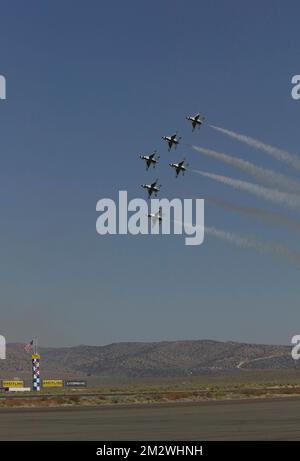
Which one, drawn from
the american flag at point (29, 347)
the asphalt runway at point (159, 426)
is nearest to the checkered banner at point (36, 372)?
the american flag at point (29, 347)

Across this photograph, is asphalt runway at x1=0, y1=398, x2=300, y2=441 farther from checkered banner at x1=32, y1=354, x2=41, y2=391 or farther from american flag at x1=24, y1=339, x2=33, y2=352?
american flag at x1=24, y1=339, x2=33, y2=352

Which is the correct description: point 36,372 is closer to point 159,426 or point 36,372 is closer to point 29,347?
point 29,347

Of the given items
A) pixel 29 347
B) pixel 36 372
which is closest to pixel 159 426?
pixel 36 372

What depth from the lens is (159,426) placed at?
49.4 m

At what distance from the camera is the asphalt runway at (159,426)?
41.9m

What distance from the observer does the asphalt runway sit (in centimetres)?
4188

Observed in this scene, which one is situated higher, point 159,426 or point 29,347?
point 29,347

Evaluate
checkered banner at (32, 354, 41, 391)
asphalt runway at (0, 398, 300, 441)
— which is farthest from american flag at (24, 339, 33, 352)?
asphalt runway at (0, 398, 300, 441)

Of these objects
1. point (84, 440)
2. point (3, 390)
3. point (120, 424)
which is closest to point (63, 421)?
point (120, 424)

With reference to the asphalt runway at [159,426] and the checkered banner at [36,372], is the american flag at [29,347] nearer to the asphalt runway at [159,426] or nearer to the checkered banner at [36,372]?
the checkered banner at [36,372]

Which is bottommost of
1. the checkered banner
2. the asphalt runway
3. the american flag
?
the asphalt runway

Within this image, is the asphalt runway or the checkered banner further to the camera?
the checkered banner

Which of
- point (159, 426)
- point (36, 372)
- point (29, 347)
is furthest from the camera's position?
point (29, 347)
